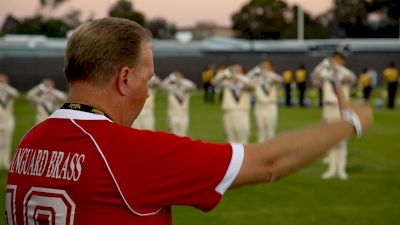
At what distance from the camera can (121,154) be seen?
7.53ft

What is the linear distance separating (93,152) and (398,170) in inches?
551

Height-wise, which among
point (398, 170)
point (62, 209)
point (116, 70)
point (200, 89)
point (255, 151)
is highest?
point (116, 70)

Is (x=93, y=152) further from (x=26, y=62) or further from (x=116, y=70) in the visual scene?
(x=26, y=62)

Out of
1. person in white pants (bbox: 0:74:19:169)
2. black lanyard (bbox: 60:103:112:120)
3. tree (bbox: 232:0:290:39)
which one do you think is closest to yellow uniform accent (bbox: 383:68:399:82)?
person in white pants (bbox: 0:74:19:169)

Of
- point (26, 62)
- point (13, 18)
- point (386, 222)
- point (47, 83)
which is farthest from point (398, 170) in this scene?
point (13, 18)

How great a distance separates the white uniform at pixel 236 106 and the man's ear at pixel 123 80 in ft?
52.7

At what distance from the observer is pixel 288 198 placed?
1223cm

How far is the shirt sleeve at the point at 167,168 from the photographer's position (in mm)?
2273

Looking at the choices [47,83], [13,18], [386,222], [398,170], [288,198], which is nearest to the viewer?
[386,222]

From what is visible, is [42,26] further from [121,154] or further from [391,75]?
[121,154]

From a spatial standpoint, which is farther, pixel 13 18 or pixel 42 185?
pixel 13 18

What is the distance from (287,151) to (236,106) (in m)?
16.5

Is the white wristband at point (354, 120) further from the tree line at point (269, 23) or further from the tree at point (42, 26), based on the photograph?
the tree at point (42, 26)

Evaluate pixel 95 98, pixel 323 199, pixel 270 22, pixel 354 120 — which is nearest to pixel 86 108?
pixel 95 98
